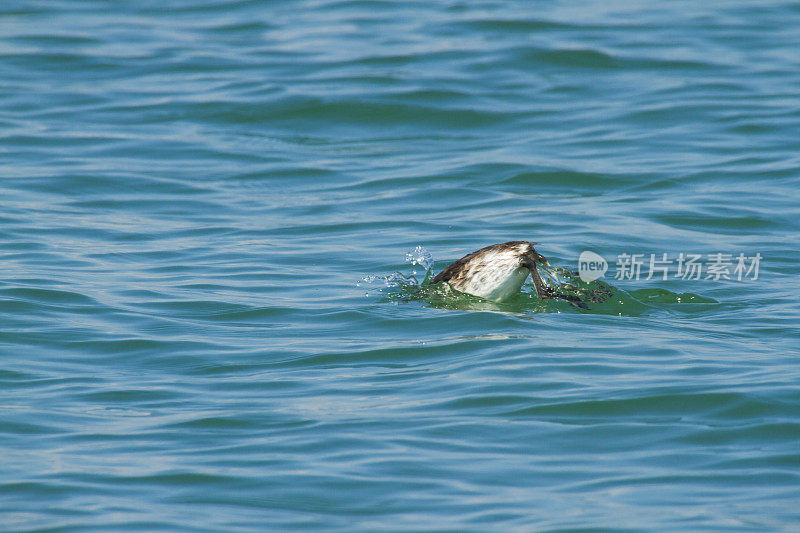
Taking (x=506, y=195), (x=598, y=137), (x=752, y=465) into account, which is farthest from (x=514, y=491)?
(x=598, y=137)

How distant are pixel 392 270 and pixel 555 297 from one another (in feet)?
5.49

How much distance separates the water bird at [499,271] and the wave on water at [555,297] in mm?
69

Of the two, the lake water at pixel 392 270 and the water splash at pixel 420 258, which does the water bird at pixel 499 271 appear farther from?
the water splash at pixel 420 258

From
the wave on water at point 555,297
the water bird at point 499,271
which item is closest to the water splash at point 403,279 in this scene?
the wave on water at point 555,297

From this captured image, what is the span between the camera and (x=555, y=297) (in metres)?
7.79

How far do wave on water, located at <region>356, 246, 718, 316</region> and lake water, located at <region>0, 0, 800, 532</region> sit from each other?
0.03 m

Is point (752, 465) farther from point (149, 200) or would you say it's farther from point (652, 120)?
point (652, 120)

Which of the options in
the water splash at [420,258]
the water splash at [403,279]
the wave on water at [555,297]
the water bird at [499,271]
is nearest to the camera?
the water bird at [499,271]

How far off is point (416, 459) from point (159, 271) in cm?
446

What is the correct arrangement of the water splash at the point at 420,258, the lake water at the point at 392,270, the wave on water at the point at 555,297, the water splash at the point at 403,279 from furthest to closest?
the water splash at the point at 420,258, the water splash at the point at 403,279, the wave on water at the point at 555,297, the lake water at the point at 392,270

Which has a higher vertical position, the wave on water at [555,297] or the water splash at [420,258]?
the water splash at [420,258]

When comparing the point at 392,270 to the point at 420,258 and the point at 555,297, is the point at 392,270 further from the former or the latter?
the point at 555,297

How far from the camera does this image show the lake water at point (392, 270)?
5.09 meters

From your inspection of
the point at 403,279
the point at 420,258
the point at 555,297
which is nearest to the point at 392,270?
the point at 420,258
